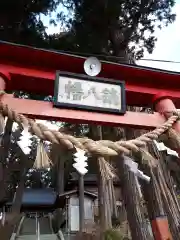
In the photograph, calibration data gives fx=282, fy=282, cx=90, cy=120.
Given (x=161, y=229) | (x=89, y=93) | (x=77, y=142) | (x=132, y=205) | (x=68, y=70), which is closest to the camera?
(x=77, y=142)

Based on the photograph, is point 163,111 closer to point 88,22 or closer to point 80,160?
point 80,160

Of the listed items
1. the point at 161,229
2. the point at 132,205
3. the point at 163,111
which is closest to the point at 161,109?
the point at 163,111

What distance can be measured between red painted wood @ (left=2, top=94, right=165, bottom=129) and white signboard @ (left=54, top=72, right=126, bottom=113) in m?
0.05

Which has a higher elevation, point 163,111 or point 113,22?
point 113,22

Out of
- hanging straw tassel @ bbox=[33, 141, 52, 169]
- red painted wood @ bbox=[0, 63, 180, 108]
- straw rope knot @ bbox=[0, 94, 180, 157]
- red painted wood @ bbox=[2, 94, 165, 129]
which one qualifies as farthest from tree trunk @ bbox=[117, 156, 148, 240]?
hanging straw tassel @ bbox=[33, 141, 52, 169]

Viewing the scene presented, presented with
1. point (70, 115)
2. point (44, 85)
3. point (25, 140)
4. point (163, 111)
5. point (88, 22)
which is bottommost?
point (25, 140)

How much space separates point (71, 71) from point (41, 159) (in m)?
0.88

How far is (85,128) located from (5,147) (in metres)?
2.33

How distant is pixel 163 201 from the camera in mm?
3475

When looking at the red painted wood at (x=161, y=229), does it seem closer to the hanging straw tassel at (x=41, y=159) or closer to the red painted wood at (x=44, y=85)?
the red painted wood at (x=44, y=85)

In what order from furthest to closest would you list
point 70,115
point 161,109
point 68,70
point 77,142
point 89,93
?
1. point 161,109
2. point 68,70
3. point 89,93
4. point 70,115
5. point 77,142

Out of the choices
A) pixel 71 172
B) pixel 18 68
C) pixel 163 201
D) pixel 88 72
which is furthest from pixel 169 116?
pixel 71 172

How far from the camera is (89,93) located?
7.11 ft

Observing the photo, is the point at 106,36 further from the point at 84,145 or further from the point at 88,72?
the point at 84,145
